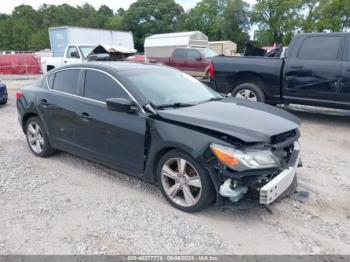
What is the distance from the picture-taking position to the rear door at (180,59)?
16078 millimetres

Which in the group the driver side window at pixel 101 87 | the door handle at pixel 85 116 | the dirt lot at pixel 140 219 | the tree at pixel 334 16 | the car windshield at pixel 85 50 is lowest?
the dirt lot at pixel 140 219

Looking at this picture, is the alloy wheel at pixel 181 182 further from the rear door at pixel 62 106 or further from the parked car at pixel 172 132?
the rear door at pixel 62 106

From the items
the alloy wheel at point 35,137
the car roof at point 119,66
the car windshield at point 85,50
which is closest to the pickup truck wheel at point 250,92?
the car roof at point 119,66

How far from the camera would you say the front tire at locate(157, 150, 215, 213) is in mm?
3391

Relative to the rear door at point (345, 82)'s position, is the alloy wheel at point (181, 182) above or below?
below

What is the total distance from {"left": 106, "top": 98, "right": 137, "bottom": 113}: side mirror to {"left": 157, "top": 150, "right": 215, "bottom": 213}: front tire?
678 mm

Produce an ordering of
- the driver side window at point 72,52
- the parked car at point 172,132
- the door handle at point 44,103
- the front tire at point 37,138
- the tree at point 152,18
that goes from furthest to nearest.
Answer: the tree at point 152,18 < the driver side window at point 72,52 < the front tire at point 37,138 < the door handle at point 44,103 < the parked car at point 172,132

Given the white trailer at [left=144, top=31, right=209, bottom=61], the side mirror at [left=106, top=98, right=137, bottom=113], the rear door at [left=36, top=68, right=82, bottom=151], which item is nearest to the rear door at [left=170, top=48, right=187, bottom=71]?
the white trailer at [left=144, top=31, right=209, bottom=61]

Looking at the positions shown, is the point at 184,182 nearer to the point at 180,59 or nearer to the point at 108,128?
the point at 108,128

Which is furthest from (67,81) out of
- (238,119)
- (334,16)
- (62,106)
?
(334,16)

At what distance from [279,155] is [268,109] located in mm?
863

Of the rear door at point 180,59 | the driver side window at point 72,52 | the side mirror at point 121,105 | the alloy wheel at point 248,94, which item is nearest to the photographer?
the side mirror at point 121,105

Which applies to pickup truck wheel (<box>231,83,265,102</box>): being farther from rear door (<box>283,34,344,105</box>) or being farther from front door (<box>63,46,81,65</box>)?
front door (<box>63,46,81,65</box>)

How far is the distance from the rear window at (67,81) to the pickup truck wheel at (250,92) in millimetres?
4336
